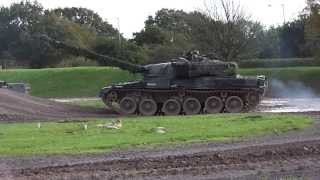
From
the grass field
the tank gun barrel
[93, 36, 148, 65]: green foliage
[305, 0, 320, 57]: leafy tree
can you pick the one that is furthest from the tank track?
[93, 36, 148, 65]: green foliage

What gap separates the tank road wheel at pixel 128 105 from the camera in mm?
35094

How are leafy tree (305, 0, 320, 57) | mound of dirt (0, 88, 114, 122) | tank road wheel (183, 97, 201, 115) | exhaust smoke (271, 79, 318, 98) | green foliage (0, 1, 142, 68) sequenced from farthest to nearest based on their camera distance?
green foliage (0, 1, 142, 68) → leafy tree (305, 0, 320, 57) → exhaust smoke (271, 79, 318, 98) → tank road wheel (183, 97, 201, 115) → mound of dirt (0, 88, 114, 122)

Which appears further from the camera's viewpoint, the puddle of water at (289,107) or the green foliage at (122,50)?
the green foliage at (122,50)

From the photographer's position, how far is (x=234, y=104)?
114 ft

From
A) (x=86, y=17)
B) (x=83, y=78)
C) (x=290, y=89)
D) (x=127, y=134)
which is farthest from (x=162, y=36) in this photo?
(x=127, y=134)

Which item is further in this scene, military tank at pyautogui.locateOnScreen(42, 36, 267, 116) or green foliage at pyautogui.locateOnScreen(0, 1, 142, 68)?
green foliage at pyautogui.locateOnScreen(0, 1, 142, 68)

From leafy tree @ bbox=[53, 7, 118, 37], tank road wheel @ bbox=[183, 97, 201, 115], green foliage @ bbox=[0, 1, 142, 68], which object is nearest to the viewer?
tank road wheel @ bbox=[183, 97, 201, 115]

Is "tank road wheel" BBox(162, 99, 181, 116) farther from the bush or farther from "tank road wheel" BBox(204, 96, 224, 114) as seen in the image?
the bush

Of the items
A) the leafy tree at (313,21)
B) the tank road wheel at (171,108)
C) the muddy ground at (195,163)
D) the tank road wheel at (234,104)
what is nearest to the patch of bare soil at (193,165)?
the muddy ground at (195,163)

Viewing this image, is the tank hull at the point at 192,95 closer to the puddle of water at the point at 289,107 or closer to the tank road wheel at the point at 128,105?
the tank road wheel at the point at 128,105

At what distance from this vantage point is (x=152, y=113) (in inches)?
1377

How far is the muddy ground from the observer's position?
41.3ft

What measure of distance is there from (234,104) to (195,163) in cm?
2096

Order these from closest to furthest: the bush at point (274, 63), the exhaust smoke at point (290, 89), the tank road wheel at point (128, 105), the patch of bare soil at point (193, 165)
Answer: the patch of bare soil at point (193, 165)
the tank road wheel at point (128, 105)
the exhaust smoke at point (290, 89)
the bush at point (274, 63)
